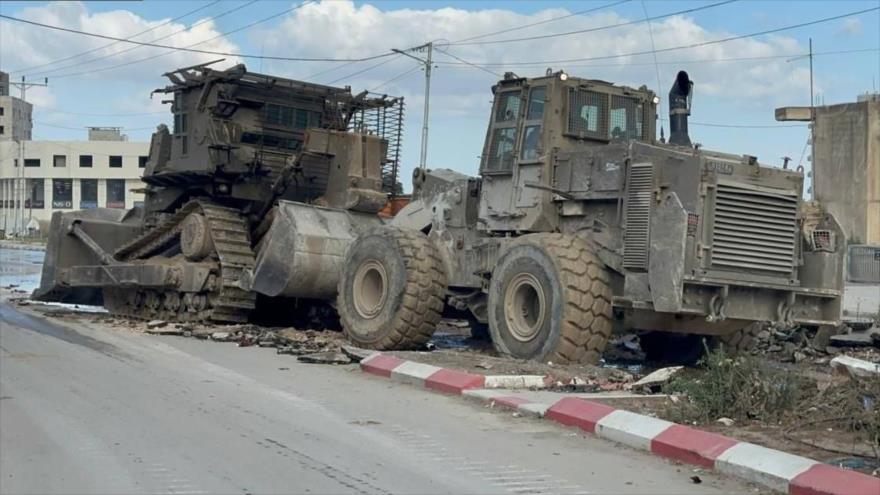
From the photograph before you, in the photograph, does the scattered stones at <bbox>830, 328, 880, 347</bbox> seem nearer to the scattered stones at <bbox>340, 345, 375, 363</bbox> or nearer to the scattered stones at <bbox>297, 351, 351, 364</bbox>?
the scattered stones at <bbox>340, 345, 375, 363</bbox>

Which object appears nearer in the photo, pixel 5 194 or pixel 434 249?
pixel 434 249

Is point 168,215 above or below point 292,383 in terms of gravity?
above

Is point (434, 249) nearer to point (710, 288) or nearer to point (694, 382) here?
point (710, 288)

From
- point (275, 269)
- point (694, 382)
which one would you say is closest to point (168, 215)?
point (275, 269)

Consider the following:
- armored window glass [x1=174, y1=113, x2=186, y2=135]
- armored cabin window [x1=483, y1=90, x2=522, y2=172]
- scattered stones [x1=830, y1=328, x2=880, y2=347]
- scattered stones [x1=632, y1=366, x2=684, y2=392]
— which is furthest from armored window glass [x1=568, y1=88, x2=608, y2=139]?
armored window glass [x1=174, y1=113, x2=186, y2=135]

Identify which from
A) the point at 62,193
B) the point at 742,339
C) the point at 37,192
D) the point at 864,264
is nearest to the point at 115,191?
the point at 62,193

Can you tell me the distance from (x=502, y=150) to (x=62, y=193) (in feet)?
234

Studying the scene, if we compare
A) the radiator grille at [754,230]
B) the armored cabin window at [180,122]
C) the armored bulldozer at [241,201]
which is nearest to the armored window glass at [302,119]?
the armored bulldozer at [241,201]

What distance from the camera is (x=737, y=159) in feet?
36.4

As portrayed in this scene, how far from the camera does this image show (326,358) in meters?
12.4

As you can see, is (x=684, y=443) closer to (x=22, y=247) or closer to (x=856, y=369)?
(x=856, y=369)

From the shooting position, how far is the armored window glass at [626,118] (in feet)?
41.1

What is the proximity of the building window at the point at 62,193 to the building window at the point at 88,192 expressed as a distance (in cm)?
73

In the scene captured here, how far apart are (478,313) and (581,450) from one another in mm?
5577
